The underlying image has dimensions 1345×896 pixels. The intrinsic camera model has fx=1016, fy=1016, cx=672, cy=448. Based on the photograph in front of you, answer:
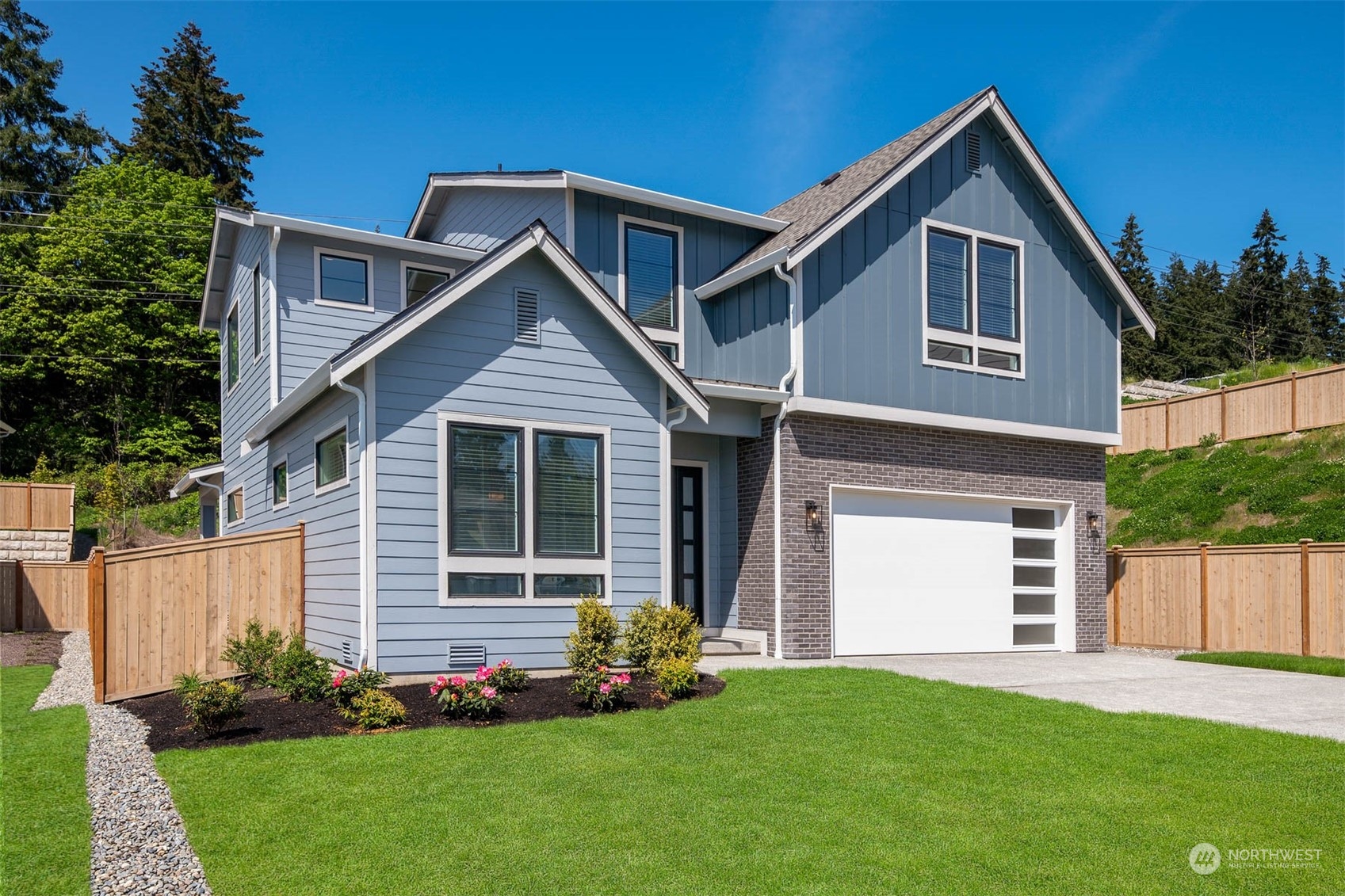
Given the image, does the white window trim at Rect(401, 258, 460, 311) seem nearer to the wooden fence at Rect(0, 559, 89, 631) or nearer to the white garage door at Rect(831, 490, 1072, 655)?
the white garage door at Rect(831, 490, 1072, 655)

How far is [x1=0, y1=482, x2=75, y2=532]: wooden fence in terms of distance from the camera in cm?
2352

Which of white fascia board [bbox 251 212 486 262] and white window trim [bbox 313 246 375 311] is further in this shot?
white window trim [bbox 313 246 375 311]

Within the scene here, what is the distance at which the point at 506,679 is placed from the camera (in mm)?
9539

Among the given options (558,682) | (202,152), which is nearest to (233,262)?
(558,682)

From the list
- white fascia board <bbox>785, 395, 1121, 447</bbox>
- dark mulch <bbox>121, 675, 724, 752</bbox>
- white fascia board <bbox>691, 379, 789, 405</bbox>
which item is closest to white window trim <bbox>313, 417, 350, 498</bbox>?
dark mulch <bbox>121, 675, 724, 752</bbox>

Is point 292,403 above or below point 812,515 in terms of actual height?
above

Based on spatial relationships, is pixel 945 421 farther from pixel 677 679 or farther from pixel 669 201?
pixel 677 679

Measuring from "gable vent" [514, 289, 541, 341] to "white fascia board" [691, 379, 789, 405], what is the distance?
254 centimetres

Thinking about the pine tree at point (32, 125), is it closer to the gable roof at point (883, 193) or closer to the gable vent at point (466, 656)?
the gable roof at point (883, 193)

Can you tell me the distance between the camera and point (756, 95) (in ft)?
58.6

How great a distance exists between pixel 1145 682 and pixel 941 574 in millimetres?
3440

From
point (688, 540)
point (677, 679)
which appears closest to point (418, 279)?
point (688, 540)

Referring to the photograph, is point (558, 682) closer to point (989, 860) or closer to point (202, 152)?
point (989, 860)

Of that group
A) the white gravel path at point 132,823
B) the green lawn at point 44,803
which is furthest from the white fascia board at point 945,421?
the green lawn at point 44,803
